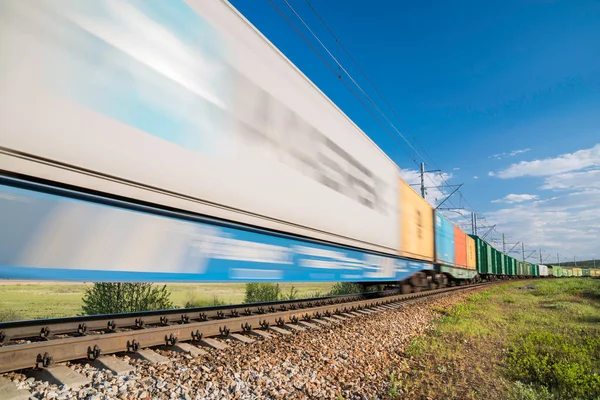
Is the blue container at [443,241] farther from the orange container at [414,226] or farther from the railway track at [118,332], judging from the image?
the railway track at [118,332]

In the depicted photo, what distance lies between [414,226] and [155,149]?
35.3ft

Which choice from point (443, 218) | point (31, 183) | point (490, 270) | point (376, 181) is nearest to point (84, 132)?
point (31, 183)

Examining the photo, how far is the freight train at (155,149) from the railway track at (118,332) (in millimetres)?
966

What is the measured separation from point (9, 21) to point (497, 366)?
19.8 feet

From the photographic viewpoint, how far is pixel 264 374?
3680 millimetres

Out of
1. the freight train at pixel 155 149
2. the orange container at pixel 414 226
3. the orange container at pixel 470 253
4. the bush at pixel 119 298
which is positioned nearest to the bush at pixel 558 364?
the freight train at pixel 155 149

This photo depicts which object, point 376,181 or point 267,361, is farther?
point 376,181

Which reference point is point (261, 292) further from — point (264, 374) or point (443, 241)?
point (264, 374)

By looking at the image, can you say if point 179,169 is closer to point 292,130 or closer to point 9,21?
point 9,21

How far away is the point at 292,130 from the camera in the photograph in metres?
5.43

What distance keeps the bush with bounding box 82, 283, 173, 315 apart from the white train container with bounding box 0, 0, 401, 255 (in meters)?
4.20

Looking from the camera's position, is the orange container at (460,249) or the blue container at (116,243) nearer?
the blue container at (116,243)

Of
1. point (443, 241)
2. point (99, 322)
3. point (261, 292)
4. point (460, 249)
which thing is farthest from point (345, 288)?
point (99, 322)

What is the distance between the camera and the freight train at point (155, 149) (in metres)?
2.47
